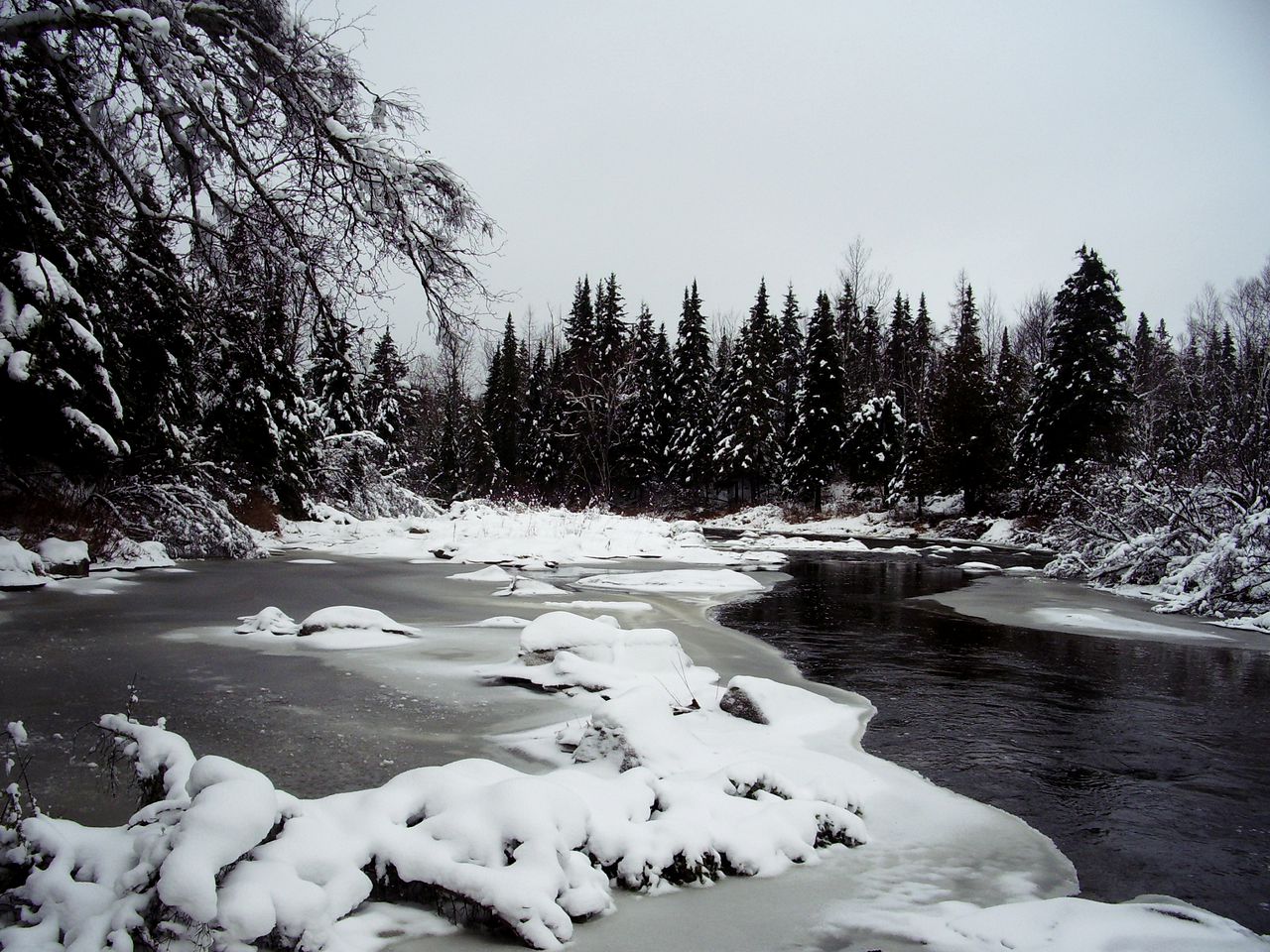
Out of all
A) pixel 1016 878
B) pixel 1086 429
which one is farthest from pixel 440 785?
pixel 1086 429

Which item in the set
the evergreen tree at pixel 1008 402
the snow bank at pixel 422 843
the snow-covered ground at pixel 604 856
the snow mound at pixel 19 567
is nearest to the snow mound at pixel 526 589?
the snow mound at pixel 19 567

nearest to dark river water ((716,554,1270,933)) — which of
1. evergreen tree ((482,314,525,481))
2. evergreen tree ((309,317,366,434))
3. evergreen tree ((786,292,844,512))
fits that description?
evergreen tree ((309,317,366,434))

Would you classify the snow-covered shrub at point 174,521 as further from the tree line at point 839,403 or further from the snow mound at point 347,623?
the tree line at point 839,403

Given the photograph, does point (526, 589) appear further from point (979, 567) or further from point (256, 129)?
point (979, 567)

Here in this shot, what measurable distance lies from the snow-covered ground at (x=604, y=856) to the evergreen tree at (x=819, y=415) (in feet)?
111

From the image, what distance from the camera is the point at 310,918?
234 cm

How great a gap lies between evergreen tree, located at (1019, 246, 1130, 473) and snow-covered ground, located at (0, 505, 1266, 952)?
1114 inches

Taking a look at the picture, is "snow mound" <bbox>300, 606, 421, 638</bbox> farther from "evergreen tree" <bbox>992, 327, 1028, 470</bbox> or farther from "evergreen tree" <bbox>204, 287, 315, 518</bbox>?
"evergreen tree" <bbox>992, 327, 1028, 470</bbox>

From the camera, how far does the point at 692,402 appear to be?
139 ft

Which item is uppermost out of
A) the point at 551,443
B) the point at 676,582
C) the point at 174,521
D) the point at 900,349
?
the point at 900,349

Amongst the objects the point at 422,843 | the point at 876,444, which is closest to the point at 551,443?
the point at 876,444

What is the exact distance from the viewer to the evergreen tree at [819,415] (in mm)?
37781

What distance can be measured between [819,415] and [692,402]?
776 centimetres

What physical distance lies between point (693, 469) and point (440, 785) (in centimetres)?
3860
